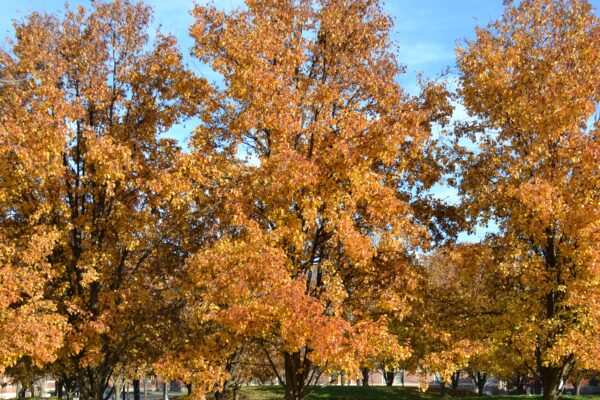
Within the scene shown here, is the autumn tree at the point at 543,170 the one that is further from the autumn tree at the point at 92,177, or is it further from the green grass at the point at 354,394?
the green grass at the point at 354,394

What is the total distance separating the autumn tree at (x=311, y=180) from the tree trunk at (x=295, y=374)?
0.03m

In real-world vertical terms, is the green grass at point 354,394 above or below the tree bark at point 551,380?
below

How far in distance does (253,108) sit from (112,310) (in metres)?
5.41

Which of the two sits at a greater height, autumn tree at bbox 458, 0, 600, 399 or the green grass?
autumn tree at bbox 458, 0, 600, 399

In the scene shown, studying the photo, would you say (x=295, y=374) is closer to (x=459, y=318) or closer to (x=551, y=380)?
(x=459, y=318)

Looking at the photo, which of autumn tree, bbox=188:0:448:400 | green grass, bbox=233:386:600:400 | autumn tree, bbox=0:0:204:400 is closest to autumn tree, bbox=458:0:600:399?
autumn tree, bbox=188:0:448:400

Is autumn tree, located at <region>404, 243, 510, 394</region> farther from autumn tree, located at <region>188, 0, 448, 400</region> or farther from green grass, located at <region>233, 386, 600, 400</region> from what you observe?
green grass, located at <region>233, 386, 600, 400</region>

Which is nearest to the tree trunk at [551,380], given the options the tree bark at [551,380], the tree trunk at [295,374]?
the tree bark at [551,380]

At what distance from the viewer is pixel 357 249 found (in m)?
10.6

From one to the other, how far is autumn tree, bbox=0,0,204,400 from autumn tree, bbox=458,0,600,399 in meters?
7.03

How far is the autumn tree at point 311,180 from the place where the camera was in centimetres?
1038

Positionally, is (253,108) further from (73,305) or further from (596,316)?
(596,316)

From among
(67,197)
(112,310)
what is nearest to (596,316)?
(112,310)

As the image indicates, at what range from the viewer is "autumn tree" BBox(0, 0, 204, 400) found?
11.8m
